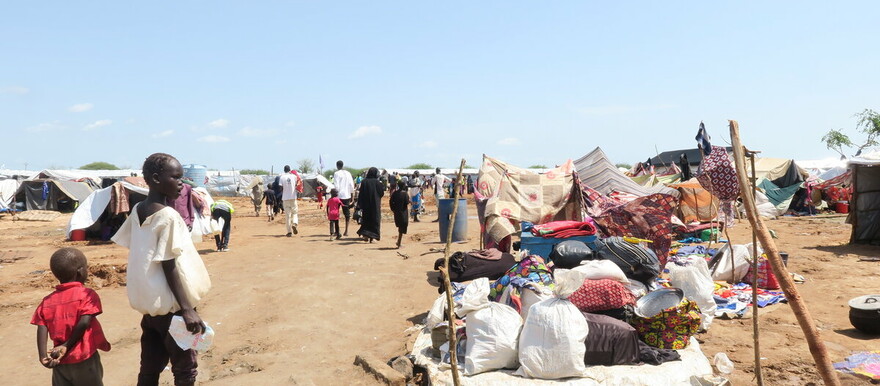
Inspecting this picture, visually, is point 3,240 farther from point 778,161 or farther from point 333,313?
point 778,161

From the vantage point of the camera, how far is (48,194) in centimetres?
2120

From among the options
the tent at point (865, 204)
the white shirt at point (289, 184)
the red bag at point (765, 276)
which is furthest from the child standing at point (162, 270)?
the tent at point (865, 204)

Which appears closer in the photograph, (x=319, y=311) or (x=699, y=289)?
(x=699, y=289)

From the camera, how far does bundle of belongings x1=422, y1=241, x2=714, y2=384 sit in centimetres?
358

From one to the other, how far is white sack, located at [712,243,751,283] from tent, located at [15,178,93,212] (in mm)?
23583

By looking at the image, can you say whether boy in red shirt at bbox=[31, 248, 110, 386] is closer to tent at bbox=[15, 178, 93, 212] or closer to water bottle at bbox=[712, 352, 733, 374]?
water bottle at bbox=[712, 352, 733, 374]

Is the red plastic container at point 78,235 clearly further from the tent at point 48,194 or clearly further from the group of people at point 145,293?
the tent at point 48,194

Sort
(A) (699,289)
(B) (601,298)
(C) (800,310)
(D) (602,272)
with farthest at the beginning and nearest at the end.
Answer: (A) (699,289) < (D) (602,272) < (B) (601,298) < (C) (800,310)

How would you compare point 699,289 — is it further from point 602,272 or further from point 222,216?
point 222,216

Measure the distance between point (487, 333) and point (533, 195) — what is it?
4.76m

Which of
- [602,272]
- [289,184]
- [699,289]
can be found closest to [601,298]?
[602,272]

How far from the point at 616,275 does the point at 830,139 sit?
2088 inches

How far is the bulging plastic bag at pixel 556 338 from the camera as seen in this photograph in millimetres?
3533

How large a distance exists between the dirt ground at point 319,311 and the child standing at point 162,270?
1194 millimetres
